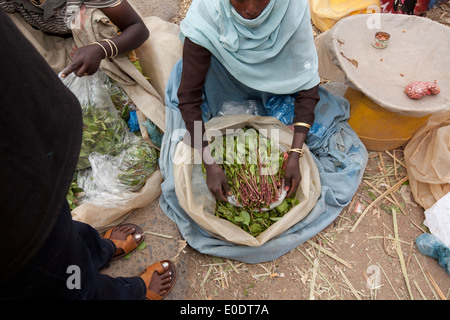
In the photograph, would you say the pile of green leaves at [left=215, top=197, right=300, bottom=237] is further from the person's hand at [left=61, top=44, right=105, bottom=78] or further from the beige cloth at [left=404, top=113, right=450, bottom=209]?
the person's hand at [left=61, top=44, right=105, bottom=78]

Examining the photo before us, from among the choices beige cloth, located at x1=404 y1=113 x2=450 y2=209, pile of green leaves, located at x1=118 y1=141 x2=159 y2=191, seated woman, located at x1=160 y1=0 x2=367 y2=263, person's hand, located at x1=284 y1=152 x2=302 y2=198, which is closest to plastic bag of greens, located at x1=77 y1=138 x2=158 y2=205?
pile of green leaves, located at x1=118 y1=141 x2=159 y2=191

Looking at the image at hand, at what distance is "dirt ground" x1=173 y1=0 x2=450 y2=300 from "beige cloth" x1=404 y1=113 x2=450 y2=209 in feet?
0.51

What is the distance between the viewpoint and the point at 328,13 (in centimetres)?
344

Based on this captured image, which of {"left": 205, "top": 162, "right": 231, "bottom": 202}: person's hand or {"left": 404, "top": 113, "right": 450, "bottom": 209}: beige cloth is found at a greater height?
{"left": 205, "top": 162, "right": 231, "bottom": 202}: person's hand

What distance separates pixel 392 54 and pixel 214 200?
78.5 inches

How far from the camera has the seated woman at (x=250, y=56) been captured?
1726mm

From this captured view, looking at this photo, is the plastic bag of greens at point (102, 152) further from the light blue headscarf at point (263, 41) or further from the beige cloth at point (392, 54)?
the beige cloth at point (392, 54)

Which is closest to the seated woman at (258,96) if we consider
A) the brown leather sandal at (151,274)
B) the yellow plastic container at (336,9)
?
the brown leather sandal at (151,274)

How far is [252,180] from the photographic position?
6.66 ft

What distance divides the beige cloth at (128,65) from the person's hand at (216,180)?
52 centimetres

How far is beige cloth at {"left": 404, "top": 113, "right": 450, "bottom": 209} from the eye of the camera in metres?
2.28
